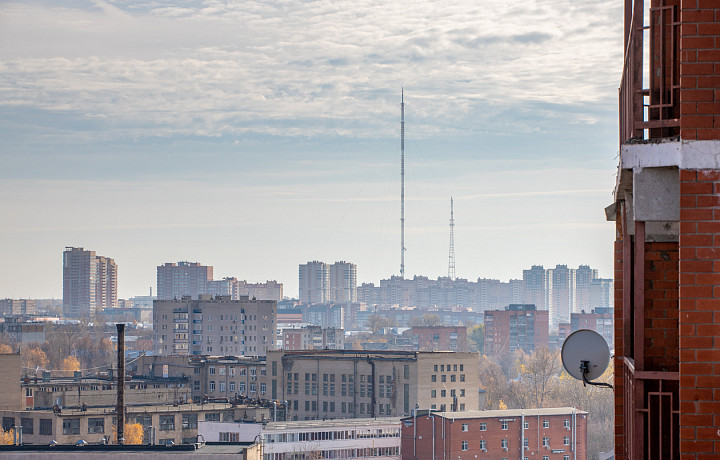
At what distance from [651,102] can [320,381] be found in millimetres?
56827

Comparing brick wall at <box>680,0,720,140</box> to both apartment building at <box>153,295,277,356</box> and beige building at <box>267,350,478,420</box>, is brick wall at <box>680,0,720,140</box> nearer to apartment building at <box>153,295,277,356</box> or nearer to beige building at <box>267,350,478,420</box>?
beige building at <box>267,350,478,420</box>

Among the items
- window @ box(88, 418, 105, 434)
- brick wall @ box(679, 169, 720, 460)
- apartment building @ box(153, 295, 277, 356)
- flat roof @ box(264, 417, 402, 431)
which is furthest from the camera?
apartment building @ box(153, 295, 277, 356)

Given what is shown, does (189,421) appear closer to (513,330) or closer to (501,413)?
(501,413)

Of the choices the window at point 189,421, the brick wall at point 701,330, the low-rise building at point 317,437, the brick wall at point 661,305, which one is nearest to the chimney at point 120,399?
the low-rise building at point 317,437

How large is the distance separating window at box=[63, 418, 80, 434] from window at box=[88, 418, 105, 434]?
2.53ft

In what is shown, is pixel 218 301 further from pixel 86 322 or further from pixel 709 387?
pixel 709 387

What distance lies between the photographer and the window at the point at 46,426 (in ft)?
158

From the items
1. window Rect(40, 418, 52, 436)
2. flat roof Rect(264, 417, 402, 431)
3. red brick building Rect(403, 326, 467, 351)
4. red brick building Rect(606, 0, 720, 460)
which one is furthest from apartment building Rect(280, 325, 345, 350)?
red brick building Rect(606, 0, 720, 460)

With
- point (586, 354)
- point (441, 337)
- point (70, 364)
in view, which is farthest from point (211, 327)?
point (586, 354)

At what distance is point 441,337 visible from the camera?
139750 millimetres

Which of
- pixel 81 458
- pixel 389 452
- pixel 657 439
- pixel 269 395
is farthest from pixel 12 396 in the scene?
pixel 657 439

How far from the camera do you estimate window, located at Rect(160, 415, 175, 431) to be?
2013 inches

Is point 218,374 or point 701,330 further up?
point 701,330

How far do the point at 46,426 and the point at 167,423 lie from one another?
604 cm
